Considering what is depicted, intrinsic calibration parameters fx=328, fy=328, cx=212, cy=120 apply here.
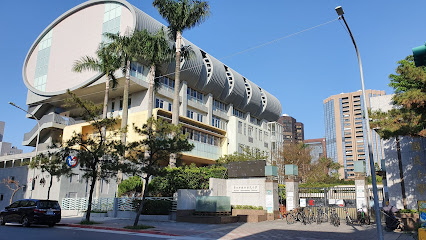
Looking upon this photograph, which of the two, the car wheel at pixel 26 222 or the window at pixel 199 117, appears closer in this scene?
the car wheel at pixel 26 222

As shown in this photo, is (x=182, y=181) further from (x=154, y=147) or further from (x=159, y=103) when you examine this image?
(x=159, y=103)

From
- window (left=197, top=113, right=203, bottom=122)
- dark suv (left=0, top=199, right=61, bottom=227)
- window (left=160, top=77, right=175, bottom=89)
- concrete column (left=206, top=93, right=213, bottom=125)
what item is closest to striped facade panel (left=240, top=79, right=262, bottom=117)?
concrete column (left=206, top=93, right=213, bottom=125)

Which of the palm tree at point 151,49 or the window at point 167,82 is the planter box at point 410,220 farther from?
the window at point 167,82

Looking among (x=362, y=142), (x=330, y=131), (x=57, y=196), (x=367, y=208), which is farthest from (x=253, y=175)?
(x=330, y=131)

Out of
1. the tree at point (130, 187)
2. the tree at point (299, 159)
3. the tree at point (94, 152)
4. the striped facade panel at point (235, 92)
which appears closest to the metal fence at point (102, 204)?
the tree at point (130, 187)

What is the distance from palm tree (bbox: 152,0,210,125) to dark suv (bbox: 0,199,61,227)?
11632mm

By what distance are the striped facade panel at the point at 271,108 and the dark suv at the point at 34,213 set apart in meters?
48.7

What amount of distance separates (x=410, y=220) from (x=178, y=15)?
21.4 metres

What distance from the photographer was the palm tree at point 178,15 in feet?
88.8

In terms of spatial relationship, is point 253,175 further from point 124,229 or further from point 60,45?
point 60,45

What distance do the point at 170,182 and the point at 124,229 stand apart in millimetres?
7460

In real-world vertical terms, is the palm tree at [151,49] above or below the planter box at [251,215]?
above

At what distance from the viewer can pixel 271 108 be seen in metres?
64.5

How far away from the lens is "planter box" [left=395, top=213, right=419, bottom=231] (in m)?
14.5
